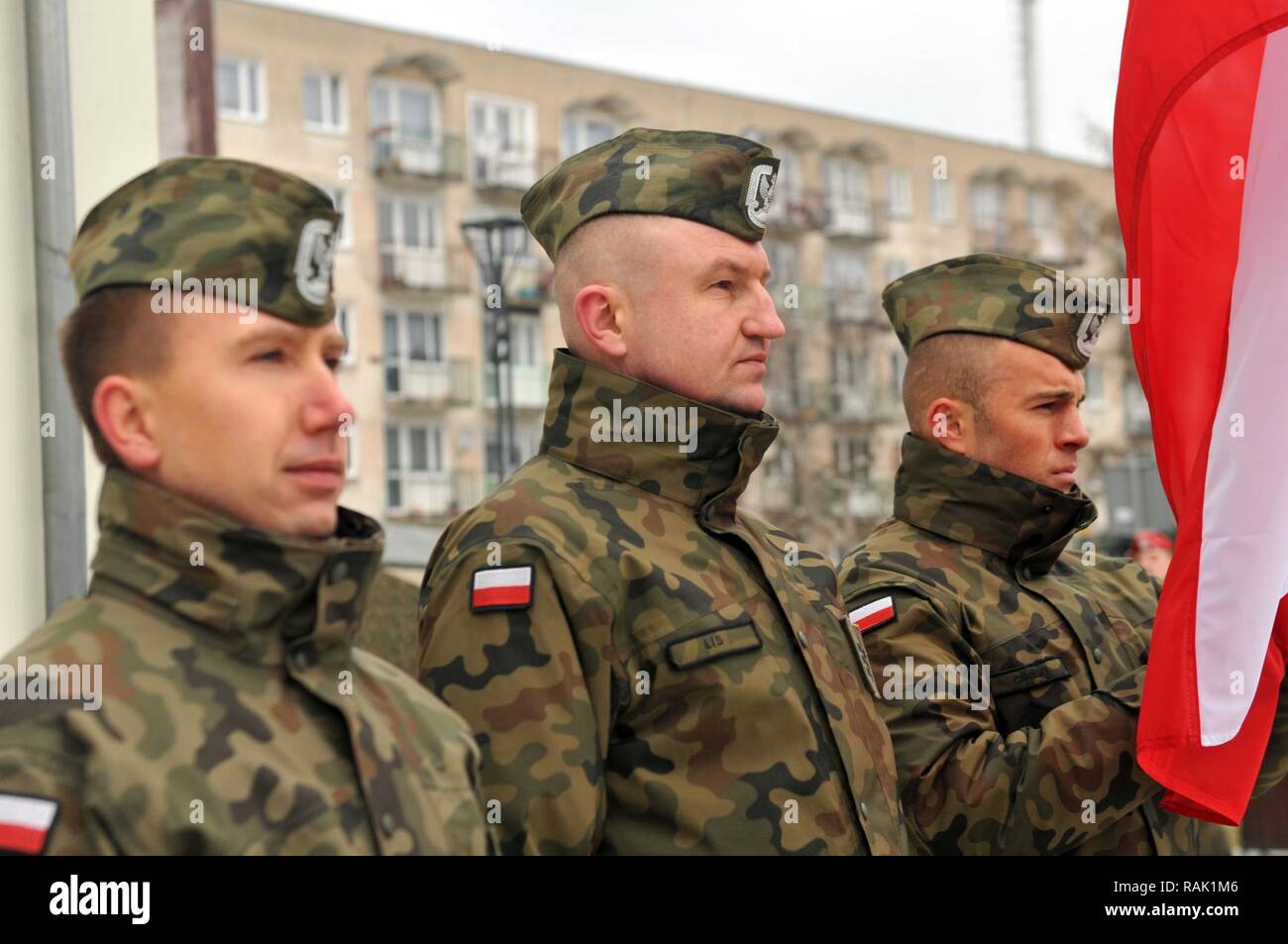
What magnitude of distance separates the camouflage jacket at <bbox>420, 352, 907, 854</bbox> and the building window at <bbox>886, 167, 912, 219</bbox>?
44625mm

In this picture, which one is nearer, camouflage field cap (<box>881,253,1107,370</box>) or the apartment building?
camouflage field cap (<box>881,253,1107,370</box>)

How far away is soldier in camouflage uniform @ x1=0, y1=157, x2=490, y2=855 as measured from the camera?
2.38 m

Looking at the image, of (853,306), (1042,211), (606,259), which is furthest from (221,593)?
(1042,211)

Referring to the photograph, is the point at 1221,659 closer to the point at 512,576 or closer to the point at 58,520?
the point at 512,576

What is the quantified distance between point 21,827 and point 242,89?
3620 centimetres

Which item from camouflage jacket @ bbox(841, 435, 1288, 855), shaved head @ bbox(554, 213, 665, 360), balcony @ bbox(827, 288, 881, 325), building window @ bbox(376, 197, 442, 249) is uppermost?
building window @ bbox(376, 197, 442, 249)

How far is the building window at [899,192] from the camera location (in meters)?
47.4

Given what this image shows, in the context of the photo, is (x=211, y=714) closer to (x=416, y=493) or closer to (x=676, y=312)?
(x=676, y=312)

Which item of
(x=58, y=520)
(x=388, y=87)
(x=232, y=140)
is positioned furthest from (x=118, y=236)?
(x=388, y=87)

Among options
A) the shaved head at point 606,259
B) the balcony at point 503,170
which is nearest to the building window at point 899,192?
the balcony at point 503,170

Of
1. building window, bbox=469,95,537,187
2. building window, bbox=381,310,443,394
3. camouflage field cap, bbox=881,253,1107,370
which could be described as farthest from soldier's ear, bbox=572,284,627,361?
building window, bbox=469,95,537,187

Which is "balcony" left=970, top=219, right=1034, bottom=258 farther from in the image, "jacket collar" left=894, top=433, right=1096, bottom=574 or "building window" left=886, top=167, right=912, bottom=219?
"jacket collar" left=894, top=433, right=1096, bottom=574

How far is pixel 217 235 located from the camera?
2604mm

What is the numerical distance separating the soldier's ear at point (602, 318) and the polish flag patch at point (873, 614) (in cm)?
101
